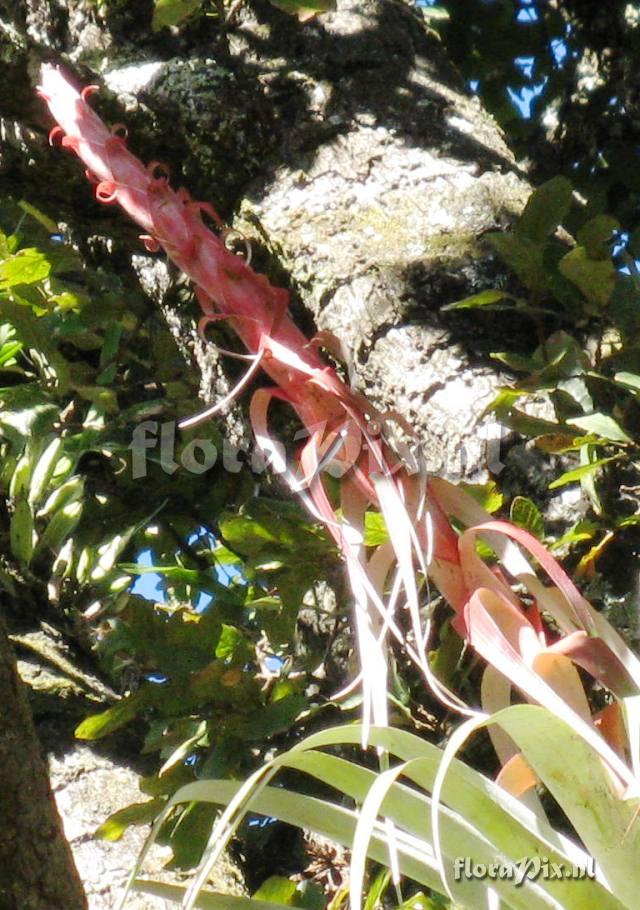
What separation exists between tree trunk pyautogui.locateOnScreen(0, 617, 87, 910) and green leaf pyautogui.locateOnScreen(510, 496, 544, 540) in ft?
1.44

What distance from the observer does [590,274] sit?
3.45 ft

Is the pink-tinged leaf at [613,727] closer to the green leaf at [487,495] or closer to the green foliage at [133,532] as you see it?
the green leaf at [487,495]

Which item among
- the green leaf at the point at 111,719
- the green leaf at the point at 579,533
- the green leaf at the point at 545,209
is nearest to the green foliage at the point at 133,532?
the green leaf at the point at 111,719

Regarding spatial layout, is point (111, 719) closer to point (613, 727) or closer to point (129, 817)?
point (129, 817)

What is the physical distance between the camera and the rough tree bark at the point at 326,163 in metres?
1.15

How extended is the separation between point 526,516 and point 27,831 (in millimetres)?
469

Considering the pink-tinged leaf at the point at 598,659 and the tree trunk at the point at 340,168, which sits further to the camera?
the tree trunk at the point at 340,168

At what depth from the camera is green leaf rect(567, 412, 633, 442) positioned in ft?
3.17

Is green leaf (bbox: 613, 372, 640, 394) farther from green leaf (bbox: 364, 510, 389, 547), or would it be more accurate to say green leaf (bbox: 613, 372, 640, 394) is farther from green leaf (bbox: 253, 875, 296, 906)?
green leaf (bbox: 253, 875, 296, 906)

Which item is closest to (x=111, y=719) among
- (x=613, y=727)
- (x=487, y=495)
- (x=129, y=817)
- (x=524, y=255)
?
(x=129, y=817)

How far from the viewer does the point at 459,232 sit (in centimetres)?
120

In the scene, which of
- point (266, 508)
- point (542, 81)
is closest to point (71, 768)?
point (266, 508)

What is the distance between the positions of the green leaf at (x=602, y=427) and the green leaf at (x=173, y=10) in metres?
0.70

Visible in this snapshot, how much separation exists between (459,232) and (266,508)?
0.34 m
